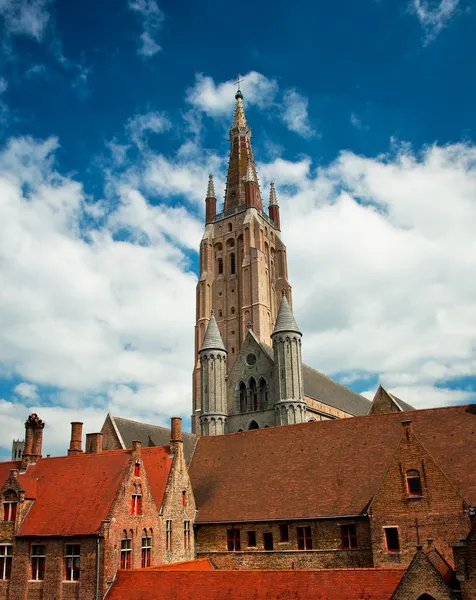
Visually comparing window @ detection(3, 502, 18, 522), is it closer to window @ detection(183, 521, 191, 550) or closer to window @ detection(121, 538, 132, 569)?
window @ detection(121, 538, 132, 569)

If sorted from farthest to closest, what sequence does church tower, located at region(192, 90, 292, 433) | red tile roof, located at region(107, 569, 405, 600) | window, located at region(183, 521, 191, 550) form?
1. church tower, located at region(192, 90, 292, 433)
2. window, located at region(183, 521, 191, 550)
3. red tile roof, located at region(107, 569, 405, 600)

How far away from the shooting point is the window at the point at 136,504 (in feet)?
102

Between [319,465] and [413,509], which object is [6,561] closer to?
[319,465]

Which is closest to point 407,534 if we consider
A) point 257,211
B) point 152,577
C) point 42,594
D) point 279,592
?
point 279,592

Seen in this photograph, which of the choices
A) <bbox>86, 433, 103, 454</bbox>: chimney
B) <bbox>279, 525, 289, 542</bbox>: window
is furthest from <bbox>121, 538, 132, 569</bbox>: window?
<bbox>86, 433, 103, 454</bbox>: chimney

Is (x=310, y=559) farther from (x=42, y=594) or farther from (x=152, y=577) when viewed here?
(x=42, y=594)

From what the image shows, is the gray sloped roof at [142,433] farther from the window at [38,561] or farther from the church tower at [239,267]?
the church tower at [239,267]

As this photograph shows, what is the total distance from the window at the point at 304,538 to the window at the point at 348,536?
185 cm

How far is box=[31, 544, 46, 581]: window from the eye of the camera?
29750 mm

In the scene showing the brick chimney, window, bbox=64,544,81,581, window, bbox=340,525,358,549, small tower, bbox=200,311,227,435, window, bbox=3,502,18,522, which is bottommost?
window, bbox=64,544,81,581

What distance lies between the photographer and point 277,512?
32469 mm

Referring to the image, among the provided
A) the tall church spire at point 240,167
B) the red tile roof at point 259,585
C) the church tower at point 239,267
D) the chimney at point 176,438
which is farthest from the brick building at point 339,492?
the tall church spire at point 240,167

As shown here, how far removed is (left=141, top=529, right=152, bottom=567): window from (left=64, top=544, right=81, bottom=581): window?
3.66 m

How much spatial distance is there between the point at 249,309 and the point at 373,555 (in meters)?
53.4
